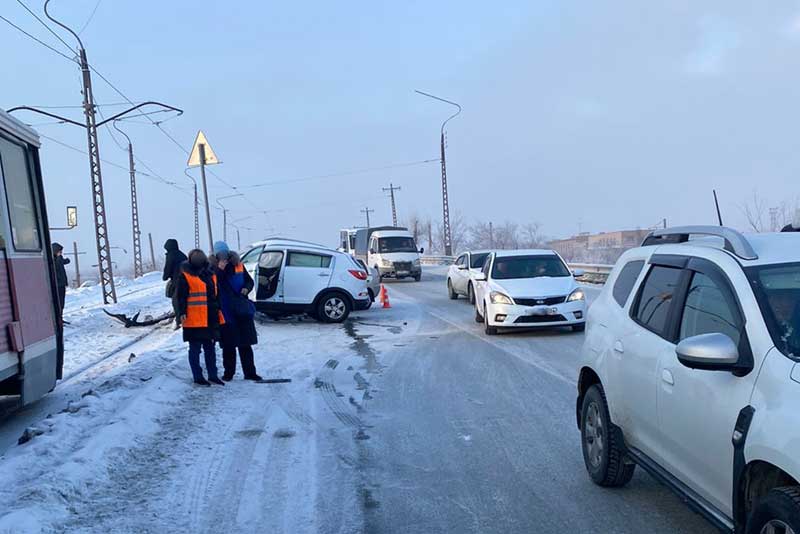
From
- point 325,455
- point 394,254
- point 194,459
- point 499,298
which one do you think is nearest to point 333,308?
point 499,298

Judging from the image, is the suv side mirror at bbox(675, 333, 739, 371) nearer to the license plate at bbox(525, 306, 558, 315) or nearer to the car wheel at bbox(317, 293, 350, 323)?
the license plate at bbox(525, 306, 558, 315)

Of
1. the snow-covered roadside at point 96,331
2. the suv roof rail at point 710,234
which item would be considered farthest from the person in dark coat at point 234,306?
the suv roof rail at point 710,234

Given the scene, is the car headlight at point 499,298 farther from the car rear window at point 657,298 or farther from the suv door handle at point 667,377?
the suv door handle at point 667,377

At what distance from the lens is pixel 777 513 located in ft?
9.49

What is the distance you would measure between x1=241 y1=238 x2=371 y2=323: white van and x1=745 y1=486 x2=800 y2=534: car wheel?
45.7ft

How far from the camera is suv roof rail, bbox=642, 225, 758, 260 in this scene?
3.78 metres

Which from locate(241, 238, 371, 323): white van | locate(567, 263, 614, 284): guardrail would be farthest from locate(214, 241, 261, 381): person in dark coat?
locate(567, 263, 614, 284): guardrail

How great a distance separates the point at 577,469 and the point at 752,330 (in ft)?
8.72

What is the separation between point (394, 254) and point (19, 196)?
2676 cm

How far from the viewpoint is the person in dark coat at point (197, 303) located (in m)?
8.81

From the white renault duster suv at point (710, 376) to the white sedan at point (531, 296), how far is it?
8.09 meters

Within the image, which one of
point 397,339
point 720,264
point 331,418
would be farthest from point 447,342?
point 720,264

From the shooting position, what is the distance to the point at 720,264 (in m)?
3.85

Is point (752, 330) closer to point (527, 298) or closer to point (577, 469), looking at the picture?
point (577, 469)
